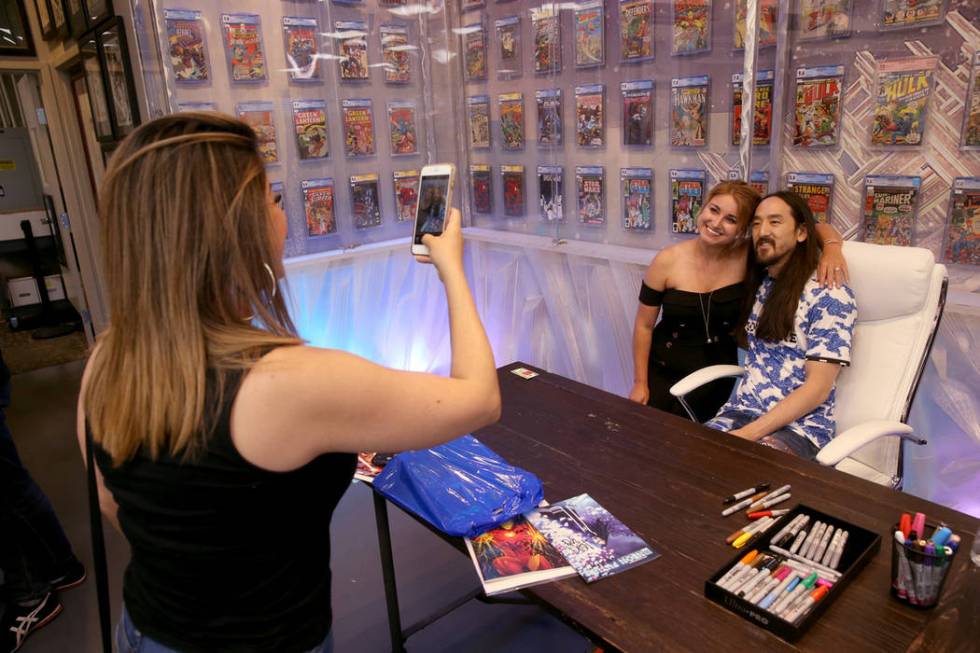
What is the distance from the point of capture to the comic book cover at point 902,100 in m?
2.28

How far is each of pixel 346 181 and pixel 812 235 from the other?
2421 millimetres

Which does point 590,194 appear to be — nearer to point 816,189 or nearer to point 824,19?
point 816,189

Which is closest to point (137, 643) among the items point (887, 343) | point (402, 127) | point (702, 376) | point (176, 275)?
point (176, 275)

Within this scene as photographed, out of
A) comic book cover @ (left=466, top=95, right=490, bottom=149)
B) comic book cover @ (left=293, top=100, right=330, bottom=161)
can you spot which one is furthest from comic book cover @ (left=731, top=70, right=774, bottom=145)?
comic book cover @ (left=293, top=100, right=330, bottom=161)

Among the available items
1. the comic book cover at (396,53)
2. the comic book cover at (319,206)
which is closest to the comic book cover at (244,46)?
the comic book cover at (319,206)

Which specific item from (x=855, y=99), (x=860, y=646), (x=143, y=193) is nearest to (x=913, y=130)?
(x=855, y=99)

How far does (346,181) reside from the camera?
11.9 feet

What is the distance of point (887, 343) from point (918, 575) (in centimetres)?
121

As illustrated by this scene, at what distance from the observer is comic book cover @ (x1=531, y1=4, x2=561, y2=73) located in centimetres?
326

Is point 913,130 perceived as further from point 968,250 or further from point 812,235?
point 812,235

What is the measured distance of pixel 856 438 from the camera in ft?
5.78

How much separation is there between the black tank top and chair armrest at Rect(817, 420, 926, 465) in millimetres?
1308

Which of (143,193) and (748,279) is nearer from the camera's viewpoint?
(143,193)

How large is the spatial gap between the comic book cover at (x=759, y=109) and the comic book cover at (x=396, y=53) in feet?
6.02
